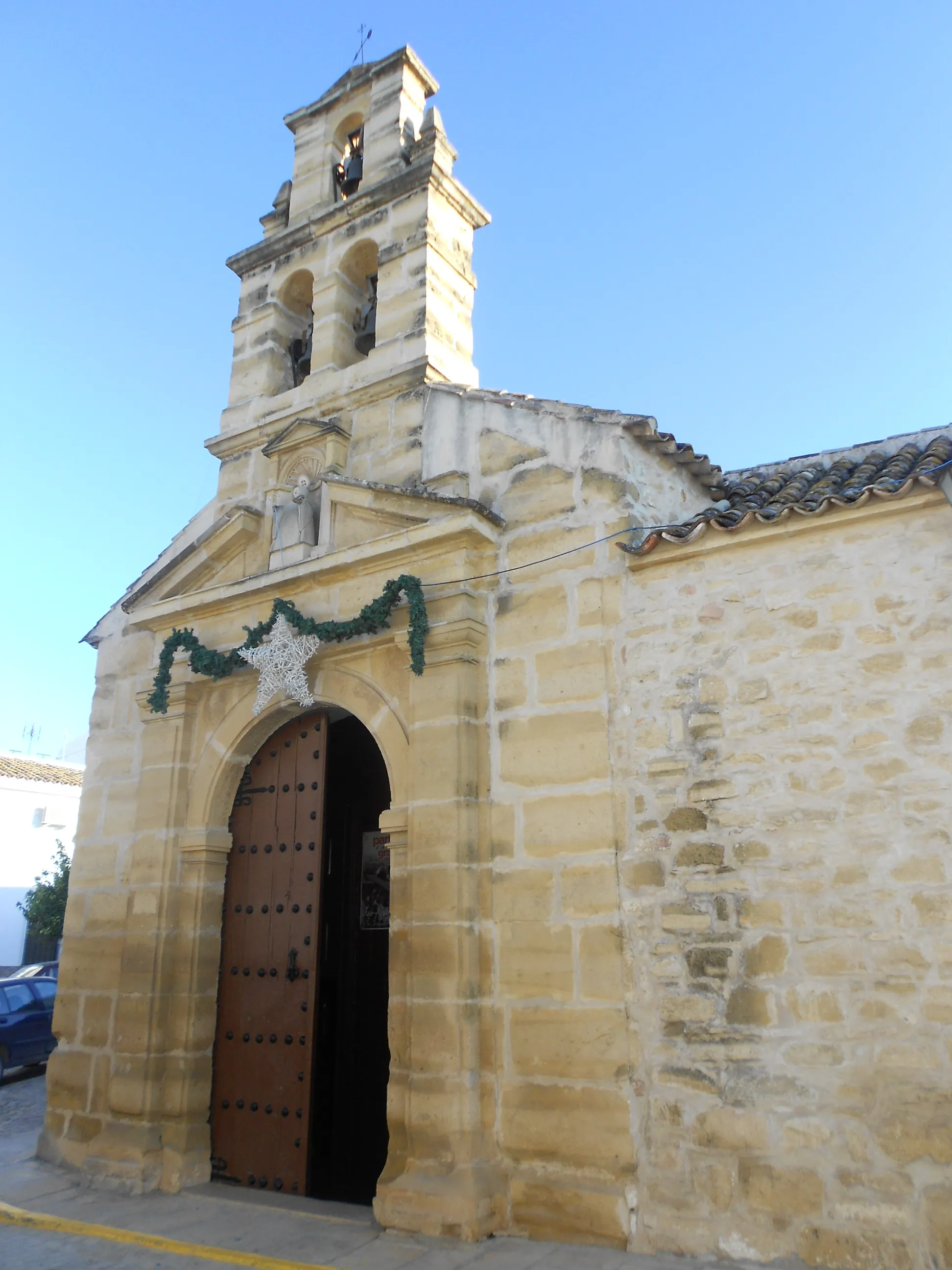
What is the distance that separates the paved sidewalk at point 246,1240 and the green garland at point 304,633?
2.57 metres

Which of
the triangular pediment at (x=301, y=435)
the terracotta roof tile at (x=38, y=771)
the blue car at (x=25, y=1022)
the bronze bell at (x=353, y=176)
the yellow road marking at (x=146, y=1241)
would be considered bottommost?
the yellow road marking at (x=146, y=1241)

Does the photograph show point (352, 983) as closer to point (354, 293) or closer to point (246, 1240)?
point (246, 1240)

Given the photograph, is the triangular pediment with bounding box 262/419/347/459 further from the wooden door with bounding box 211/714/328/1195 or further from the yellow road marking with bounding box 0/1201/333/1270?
the yellow road marking with bounding box 0/1201/333/1270

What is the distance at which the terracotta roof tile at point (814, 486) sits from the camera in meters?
4.19

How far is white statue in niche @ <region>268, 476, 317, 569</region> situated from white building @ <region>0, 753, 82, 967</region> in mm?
16670

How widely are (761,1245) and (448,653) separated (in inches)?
113

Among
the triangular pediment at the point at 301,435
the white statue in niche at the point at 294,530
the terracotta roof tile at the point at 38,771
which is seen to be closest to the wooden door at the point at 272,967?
the white statue in niche at the point at 294,530

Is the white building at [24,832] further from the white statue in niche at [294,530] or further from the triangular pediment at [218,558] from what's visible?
the white statue in niche at [294,530]

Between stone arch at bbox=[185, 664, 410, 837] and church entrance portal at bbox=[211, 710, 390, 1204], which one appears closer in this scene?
church entrance portal at bbox=[211, 710, 390, 1204]

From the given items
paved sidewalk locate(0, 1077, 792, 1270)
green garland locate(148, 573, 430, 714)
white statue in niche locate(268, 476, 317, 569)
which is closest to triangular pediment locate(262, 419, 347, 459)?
white statue in niche locate(268, 476, 317, 569)

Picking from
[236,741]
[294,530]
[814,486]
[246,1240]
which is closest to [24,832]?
[236,741]

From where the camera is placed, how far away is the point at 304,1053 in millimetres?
5188

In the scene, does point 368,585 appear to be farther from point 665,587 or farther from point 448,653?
point 665,587

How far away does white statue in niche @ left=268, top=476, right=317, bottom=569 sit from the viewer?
234 inches
